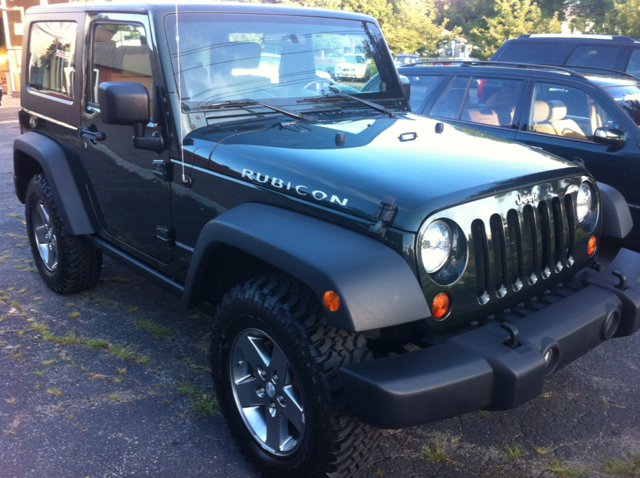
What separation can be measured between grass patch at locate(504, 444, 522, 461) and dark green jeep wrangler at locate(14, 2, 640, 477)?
2.03 feet

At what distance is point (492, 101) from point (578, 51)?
3.24 meters

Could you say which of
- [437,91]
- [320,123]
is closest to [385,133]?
[320,123]

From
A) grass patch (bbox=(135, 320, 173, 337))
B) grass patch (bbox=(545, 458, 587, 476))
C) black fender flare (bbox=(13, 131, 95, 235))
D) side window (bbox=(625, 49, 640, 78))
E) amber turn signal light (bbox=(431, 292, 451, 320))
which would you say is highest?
side window (bbox=(625, 49, 640, 78))

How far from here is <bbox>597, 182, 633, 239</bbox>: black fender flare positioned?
9.79 ft

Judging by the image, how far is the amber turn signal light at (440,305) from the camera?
87.7 inches

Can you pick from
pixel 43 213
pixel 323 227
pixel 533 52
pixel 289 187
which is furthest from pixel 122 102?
pixel 533 52

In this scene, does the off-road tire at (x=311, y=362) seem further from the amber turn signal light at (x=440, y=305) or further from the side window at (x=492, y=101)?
the side window at (x=492, y=101)

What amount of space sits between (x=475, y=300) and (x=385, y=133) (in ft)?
3.36

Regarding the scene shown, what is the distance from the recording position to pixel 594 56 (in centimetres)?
825

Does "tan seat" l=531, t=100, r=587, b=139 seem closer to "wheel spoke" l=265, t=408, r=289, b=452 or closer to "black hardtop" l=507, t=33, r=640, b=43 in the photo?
"black hardtop" l=507, t=33, r=640, b=43

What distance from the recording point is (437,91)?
631cm

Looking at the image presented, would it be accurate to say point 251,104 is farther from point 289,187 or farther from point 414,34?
point 414,34

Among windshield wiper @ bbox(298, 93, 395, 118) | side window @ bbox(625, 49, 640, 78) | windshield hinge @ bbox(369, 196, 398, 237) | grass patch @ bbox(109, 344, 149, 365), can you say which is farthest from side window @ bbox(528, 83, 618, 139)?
grass patch @ bbox(109, 344, 149, 365)

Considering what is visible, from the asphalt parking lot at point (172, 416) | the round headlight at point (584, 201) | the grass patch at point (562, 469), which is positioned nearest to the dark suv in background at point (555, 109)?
the asphalt parking lot at point (172, 416)
